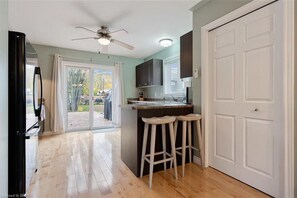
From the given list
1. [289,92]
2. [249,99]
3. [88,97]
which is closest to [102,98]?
[88,97]

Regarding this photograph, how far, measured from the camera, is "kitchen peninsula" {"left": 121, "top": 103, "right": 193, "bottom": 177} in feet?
6.82

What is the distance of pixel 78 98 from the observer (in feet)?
15.9

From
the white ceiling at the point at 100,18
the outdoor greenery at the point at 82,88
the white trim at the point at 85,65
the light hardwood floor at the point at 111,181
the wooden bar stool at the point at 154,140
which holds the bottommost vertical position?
the light hardwood floor at the point at 111,181

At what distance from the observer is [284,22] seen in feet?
4.70

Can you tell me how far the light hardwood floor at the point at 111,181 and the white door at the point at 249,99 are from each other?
25 centimetres

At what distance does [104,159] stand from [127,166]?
49 cm

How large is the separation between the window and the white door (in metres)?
1.89

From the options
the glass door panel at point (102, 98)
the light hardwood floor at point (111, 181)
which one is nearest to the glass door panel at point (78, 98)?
the glass door panel at point (102, 98)

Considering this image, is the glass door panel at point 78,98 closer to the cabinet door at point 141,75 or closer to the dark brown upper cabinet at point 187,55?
the cabinet door at point 141,75

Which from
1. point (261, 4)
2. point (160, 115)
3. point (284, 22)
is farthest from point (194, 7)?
point (160, 115)

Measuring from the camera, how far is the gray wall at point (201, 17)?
78.9 inches

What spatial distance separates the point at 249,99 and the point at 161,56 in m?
3.40

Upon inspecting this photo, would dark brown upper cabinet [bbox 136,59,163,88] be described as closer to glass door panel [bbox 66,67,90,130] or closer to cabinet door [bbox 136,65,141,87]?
cabinet door [bbox 136,65,141,87]

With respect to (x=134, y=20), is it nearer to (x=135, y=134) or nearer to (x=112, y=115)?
(x=135, y=134)
